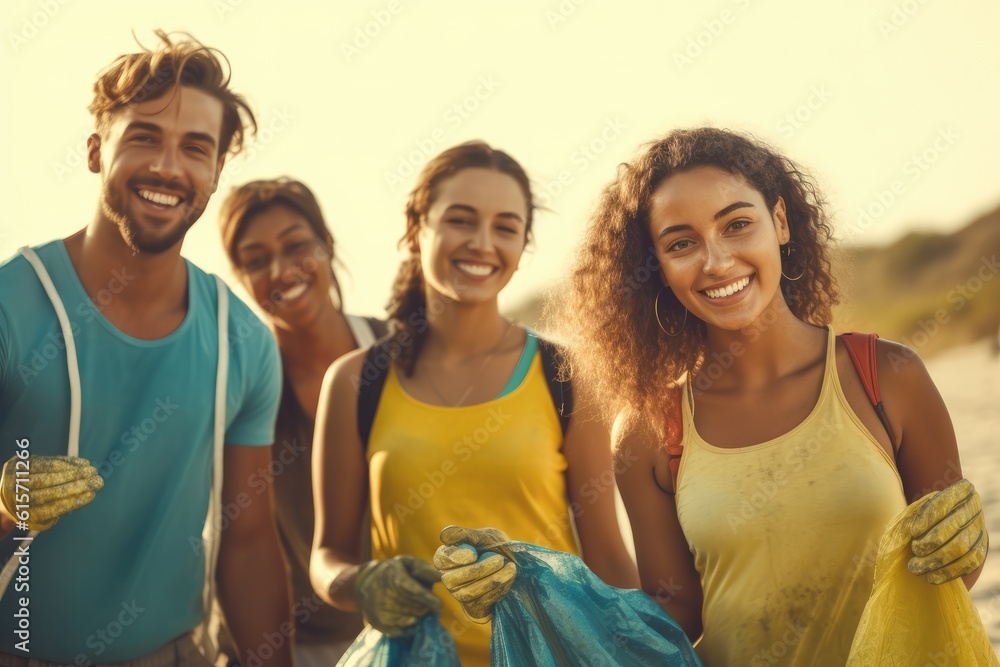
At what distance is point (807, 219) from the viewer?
9.25 feet

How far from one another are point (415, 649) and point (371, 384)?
942mm

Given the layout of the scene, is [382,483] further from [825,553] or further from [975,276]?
[975,276]

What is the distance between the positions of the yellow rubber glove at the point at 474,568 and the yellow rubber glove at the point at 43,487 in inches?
40.7

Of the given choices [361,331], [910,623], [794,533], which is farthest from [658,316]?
[361,331]

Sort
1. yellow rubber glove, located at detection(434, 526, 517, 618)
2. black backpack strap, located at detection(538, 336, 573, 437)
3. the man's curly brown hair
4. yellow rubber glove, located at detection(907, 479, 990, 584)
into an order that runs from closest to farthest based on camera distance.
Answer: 1. yellow rubber glove, located at detection(907, 479, 990, 584)
2. yellow rubber glove, located at detection(434, 526, 517, 618)
3. the man's curly brown hair
4. black backpack strap, located at detection(538, 336, 573, 437)

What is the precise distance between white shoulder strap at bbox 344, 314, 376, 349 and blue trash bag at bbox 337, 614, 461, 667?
168 centimetres

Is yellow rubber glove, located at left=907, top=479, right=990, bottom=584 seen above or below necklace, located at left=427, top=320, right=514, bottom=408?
below

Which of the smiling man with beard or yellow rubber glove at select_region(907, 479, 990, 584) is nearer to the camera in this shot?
yellow rubber glove at select_region(907, 479, 990, 584)

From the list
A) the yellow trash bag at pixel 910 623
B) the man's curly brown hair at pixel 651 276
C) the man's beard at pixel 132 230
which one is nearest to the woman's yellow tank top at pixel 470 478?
the man's curly brown hair at pixel 651 276

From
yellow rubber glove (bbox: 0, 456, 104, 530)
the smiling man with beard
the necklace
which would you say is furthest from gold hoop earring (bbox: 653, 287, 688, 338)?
yellow rubber glove (bbox: 0, 456, 104, 530)

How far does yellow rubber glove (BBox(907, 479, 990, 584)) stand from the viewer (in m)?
2.11

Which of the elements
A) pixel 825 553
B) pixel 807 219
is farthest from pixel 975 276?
pixel 825 553

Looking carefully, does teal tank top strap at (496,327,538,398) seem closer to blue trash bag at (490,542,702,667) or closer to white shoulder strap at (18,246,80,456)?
blue trash bag at (490,542,702,667)

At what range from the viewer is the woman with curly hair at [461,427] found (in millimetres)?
2941
